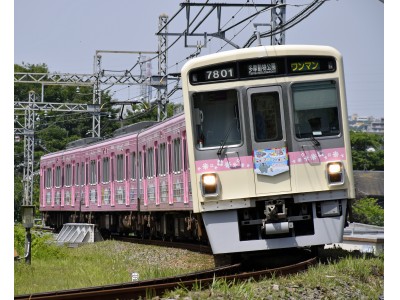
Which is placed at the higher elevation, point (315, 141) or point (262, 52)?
point (262, 52)

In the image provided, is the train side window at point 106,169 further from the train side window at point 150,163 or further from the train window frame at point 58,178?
the train window frame at point 58,178

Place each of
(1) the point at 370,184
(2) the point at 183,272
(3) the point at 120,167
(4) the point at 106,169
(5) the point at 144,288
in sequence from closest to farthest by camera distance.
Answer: (5) the point at 144,288 < (2) the point at 183,272 < (3) the point at 120,167 < (4) the point at 106,169 < (1) the point at 370,184

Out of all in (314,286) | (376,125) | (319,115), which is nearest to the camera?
(314,286)

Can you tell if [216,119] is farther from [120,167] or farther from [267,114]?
[120,167]

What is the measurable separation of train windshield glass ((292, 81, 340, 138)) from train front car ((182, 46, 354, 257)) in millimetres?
11

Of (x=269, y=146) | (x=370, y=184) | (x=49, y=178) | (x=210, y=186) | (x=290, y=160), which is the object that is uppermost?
(x=49, y=178)

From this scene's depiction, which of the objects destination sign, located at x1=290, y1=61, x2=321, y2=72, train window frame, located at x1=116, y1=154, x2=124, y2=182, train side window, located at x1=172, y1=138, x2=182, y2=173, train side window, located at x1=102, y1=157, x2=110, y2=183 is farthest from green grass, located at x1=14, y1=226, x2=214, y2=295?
train side window, located at x1=102, y1=157, x2=110, y2=183

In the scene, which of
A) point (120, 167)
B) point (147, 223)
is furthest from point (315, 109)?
point (120, 167)

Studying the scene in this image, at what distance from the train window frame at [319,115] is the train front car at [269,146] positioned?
0.04 feet

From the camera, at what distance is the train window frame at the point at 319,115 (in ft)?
31.5

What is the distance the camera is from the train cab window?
9602mm

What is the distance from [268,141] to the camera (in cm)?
960

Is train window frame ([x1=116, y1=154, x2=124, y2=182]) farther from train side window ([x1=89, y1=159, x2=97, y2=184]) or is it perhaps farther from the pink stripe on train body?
the pink stripe on train body

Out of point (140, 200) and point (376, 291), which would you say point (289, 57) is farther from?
point (140, 200)
